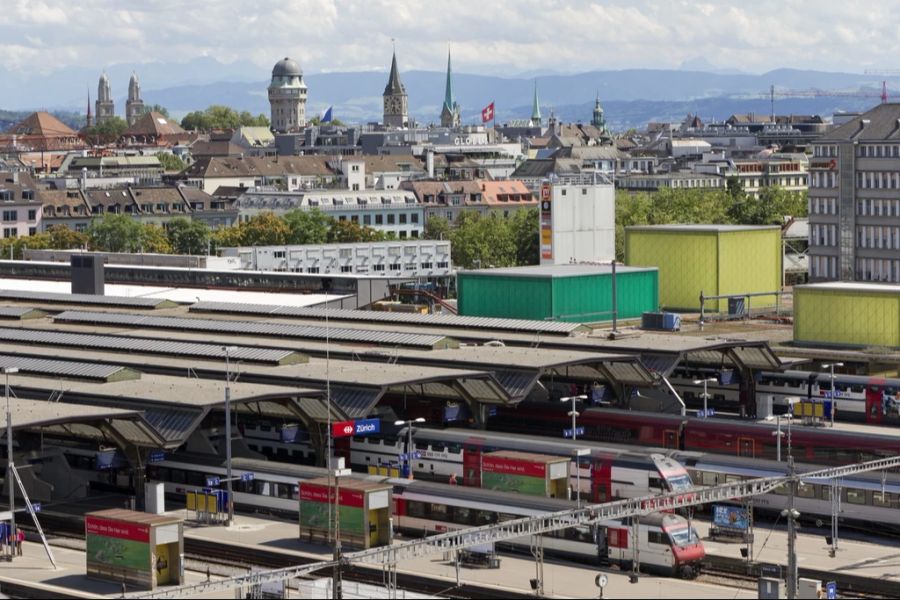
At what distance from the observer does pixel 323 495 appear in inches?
2249

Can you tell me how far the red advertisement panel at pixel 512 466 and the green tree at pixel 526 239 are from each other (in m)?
106

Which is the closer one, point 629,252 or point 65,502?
point 65,502

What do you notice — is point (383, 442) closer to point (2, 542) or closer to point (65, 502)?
point (65, 502)

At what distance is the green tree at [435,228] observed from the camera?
191 meters

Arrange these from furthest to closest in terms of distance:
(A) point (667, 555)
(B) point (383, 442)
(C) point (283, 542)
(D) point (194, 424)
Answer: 1. (B) point (383, 442)
2. (D) point (194, 424)
3. (C) point (283, 542)
4. (A) point (667, 555)

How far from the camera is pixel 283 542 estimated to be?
2283 inches

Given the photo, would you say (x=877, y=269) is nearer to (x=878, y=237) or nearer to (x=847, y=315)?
(x=878, y=237)

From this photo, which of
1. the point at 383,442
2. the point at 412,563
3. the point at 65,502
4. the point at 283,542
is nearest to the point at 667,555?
the point at 412,563

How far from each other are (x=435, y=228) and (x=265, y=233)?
2440 centimetres

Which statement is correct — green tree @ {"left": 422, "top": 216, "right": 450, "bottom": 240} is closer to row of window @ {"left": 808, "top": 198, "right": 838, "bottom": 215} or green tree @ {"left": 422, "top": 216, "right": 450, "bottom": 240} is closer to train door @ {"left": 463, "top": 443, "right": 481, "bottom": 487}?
row of window @ {"left": 808, "top": 198, "right": 838, "bottom": 215}

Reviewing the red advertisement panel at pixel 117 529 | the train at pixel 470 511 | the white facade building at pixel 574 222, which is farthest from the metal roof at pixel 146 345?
the white facade building at pixel 574 222

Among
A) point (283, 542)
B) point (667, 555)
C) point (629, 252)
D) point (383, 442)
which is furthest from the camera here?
point (629, 252)

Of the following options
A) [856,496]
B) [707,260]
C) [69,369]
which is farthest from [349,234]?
[856,496]

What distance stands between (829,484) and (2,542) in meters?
25.7
